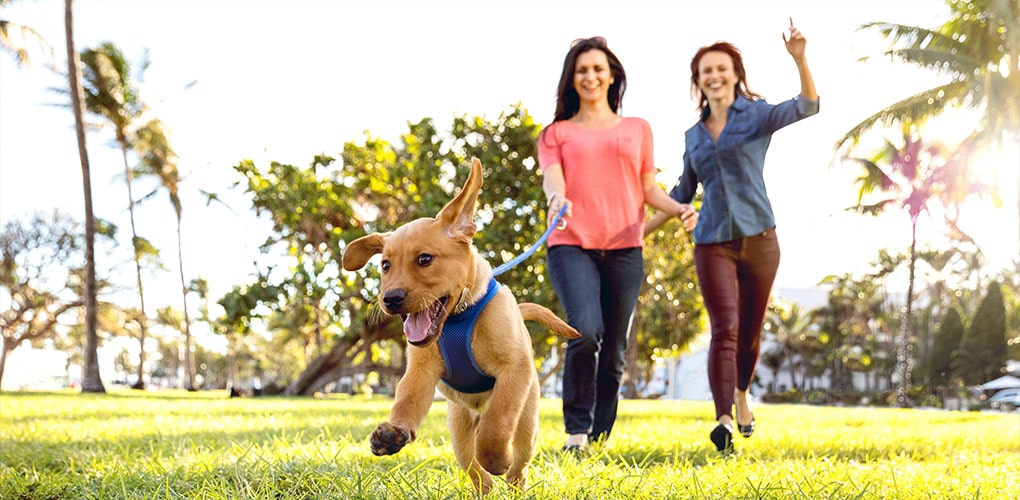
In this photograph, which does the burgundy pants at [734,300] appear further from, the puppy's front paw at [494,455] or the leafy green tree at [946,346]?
the leafy green tree at [946,346]

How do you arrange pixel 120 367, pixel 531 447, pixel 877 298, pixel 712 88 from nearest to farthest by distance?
pixel 531 447, pixel 712 88, pixel 877 298, pixel 120 367

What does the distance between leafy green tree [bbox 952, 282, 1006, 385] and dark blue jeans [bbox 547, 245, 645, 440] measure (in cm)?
4299

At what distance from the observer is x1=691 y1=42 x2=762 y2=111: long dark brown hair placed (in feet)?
18.0

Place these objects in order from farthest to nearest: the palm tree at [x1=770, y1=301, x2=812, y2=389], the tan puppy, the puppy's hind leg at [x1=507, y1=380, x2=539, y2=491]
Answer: the palm tree at [x1=770, y1=301, x2=812, y2=389], the puppy's hind leg at [x1=507, y1=380, x2=539, y2=491], the tan puppy

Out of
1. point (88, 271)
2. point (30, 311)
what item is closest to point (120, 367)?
point (30, 311)

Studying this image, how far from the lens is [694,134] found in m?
5.64

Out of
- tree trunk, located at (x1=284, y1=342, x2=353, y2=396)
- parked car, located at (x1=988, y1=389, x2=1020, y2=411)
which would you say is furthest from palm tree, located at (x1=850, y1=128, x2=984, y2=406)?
tree trunk, located at (x1=284, y1=342, x2=353, y2=396)

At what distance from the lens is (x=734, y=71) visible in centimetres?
558

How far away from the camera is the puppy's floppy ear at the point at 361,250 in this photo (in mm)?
2855

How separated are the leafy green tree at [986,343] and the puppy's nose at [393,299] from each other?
45924mm

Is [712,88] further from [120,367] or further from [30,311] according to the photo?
[120,367]

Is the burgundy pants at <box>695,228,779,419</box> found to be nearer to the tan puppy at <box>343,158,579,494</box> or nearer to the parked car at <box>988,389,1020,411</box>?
the tan puppy at <box>343,158,579,494</box>

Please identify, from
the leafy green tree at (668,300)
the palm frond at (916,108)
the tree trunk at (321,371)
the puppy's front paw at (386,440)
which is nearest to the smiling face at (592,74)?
the puppy's front paw at (386,440)

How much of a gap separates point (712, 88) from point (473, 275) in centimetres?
339
